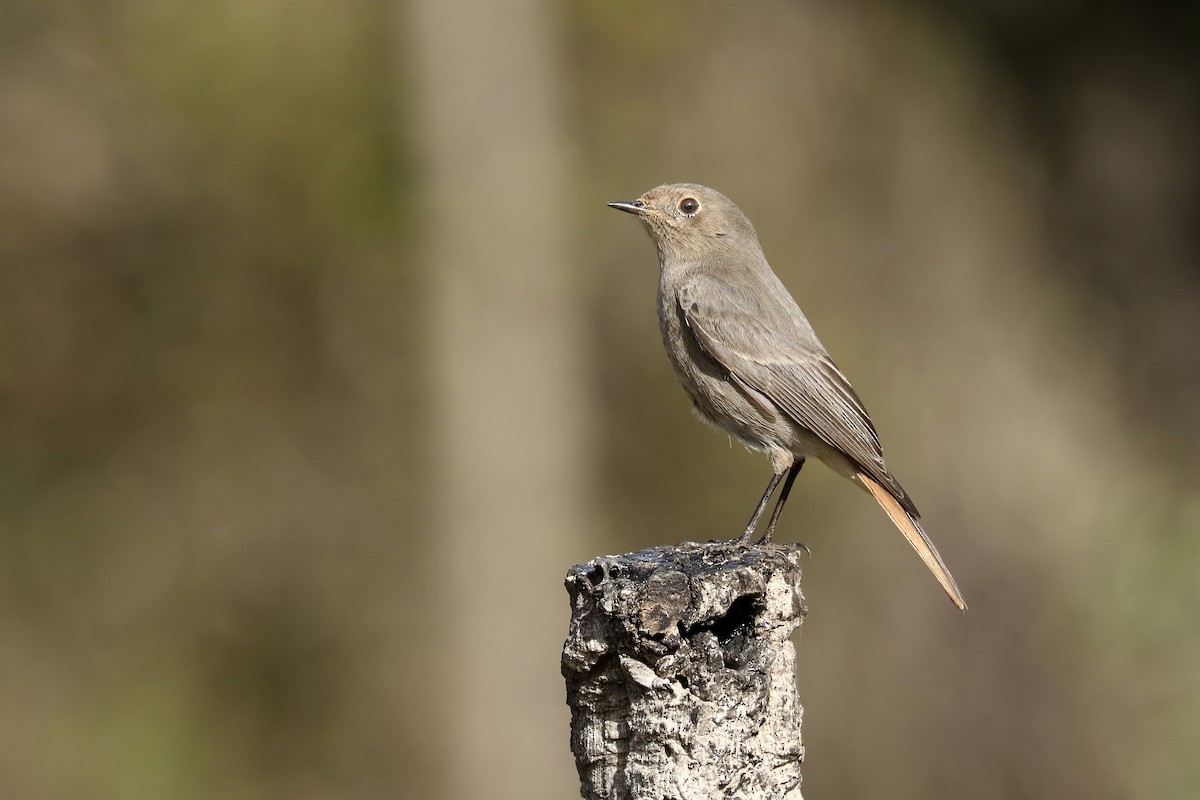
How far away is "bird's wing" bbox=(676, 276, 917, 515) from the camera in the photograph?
502 centimetres

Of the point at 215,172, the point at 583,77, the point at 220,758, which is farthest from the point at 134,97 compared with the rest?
the point at 220,758

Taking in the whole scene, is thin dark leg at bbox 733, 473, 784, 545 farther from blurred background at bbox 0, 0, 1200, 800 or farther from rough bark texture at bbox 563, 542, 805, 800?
blurred background at bbox 0, 0, 1200, 800

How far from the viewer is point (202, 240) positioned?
386 inches

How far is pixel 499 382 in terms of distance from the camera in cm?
959

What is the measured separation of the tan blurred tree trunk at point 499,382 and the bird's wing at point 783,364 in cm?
431

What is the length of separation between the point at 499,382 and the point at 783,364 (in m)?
4.62

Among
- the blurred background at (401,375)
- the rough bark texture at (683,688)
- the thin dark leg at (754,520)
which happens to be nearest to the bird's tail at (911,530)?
the thin dark leg at (754,520)

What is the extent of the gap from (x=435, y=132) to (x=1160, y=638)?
5.61 meters

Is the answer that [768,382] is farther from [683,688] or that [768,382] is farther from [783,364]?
[683,688]

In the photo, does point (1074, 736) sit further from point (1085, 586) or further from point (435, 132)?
point (435, 132)

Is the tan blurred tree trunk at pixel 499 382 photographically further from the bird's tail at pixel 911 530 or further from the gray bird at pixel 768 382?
the bird's tail at pixel 911 530

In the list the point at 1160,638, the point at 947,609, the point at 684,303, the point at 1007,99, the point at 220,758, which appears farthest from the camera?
the point at 1007,99

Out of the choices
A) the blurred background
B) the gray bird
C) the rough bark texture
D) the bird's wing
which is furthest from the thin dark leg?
the blurred background

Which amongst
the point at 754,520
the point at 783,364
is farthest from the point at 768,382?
the point at 754,520
